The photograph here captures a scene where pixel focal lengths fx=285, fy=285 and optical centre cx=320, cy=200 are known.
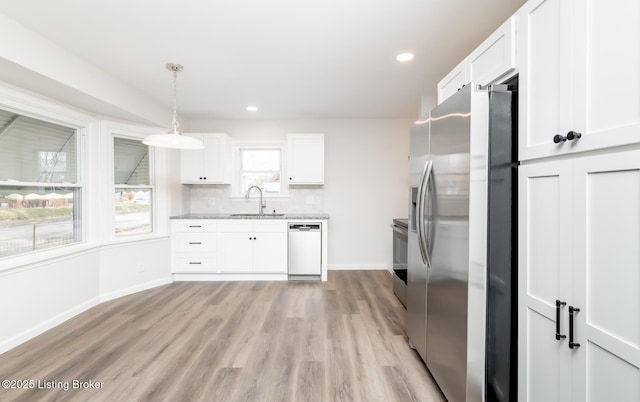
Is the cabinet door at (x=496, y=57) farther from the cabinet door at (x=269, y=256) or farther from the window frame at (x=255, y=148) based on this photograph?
the window frame at (x=255, y=148)

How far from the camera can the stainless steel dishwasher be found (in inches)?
A: 160

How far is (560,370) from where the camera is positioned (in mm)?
1139

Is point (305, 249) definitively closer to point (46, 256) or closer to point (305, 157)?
point (305, 157)

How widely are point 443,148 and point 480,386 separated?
4.15 feet

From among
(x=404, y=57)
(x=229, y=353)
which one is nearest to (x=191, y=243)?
(x=229, y=353)

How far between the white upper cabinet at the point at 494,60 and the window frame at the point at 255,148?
313 cm

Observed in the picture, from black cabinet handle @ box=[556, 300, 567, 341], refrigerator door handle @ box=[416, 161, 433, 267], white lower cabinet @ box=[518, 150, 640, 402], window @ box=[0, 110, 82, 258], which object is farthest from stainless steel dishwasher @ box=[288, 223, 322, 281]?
black cabinet handle @ box=[556, 300, 567, 341]

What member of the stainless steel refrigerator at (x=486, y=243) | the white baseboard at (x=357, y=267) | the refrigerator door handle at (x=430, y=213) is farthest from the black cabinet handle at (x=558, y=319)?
the white baseboard at (x=357, y=267)

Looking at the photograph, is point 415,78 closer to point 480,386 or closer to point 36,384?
point 480,386

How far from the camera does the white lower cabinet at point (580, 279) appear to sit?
2.98ft

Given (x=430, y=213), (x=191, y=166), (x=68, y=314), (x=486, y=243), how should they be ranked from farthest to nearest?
(x=191, y=166)
(x=68, y=314)
(x=430, y=213)
(x=486, y=243)

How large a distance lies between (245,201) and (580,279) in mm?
4289

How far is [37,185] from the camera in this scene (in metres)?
2.69

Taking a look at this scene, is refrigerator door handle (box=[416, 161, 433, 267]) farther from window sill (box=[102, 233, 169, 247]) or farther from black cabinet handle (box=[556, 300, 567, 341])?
window sill (box=[102, 233, 169, 247])
